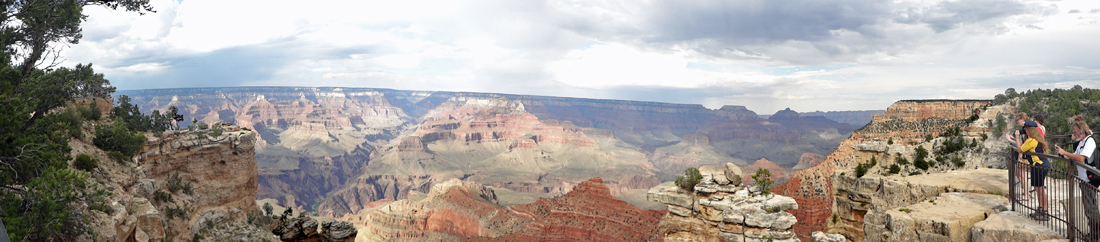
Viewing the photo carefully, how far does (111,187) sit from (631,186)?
138 metres

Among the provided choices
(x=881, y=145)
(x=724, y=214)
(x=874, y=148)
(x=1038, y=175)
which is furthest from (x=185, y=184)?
(x=881, y=145)

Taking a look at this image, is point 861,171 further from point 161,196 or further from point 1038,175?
point 161,196

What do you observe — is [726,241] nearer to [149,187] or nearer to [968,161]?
[968,161]

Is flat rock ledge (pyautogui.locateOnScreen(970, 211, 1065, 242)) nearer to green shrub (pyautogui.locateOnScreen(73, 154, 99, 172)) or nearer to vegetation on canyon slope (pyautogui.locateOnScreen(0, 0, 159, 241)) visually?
vegetation on canyon slope (pyautogui.locateOnScreen(0, 0, 159, 241))

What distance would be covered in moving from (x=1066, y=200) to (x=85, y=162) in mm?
35426

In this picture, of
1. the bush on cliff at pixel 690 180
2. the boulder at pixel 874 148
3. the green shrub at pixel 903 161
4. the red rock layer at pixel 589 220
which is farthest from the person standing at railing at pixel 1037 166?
the red rock layer at pixel 589 220

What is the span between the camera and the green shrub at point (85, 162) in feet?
74.2

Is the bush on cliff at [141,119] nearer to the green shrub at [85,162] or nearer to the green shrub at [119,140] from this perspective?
the green shrub at [119,140]

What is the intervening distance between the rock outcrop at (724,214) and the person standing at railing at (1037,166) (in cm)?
936

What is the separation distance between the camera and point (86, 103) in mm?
29078

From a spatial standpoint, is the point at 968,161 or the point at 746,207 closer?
the point at 746,207

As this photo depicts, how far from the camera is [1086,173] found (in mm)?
9484

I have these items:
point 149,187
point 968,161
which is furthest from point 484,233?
point 968,161

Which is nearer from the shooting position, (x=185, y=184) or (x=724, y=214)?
(x=724, y=214)
